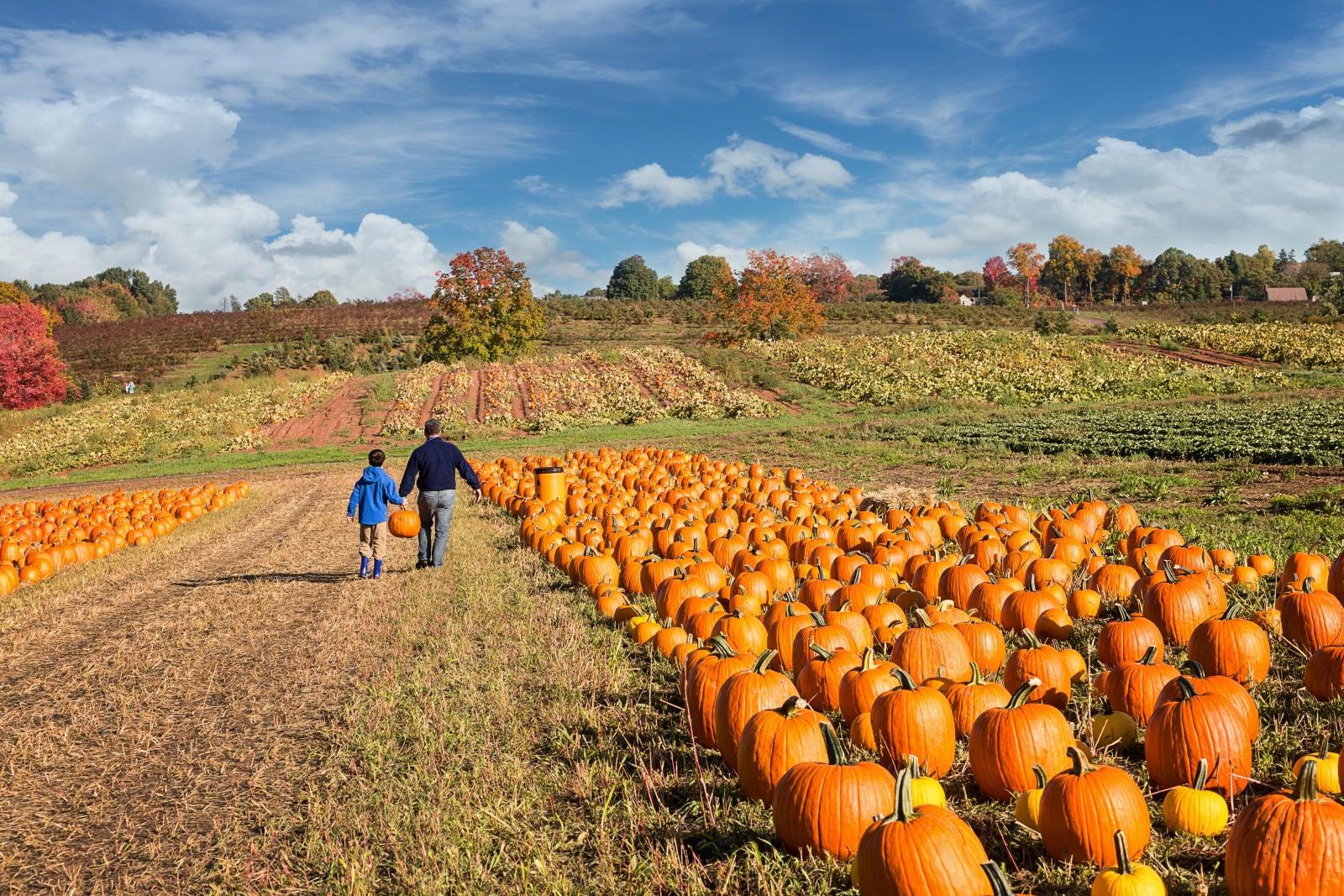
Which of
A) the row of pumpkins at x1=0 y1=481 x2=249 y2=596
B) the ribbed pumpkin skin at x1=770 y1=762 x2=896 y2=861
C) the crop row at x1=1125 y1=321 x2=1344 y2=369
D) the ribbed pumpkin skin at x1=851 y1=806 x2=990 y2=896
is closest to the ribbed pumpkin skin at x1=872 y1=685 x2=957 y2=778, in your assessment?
the ribbed pumpkin skin at x1=770 y1=762 x2=896 y2=861

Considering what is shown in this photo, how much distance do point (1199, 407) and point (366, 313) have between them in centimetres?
7181

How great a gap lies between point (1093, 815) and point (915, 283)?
10579 centimetres

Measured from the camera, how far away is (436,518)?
395 inches

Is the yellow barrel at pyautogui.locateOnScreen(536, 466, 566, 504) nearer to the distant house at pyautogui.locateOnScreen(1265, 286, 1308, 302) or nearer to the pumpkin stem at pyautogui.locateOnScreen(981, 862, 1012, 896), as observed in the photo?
the pumpkin stem at pyautogui.locateOnScreen(981, 862, 1012, 896)

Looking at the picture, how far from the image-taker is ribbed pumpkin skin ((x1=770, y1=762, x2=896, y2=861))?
3.09m

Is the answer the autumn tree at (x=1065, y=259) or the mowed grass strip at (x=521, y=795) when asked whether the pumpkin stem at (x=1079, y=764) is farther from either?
the autumn tree at (x=1065, y=259)

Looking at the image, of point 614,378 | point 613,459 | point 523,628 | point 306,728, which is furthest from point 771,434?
point 306,728

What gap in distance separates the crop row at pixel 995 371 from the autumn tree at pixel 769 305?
647 centimetres

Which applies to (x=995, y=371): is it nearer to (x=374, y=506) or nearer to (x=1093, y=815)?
(x=374, y=506)

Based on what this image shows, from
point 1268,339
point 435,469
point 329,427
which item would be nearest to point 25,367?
point 329,427

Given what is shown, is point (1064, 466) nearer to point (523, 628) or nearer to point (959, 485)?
point (959, 485)

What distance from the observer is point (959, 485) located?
13.2 m

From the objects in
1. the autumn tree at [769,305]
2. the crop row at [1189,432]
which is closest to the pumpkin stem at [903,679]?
the crop row at [1189,432]

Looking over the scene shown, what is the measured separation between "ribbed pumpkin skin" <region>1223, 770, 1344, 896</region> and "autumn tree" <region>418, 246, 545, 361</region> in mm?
44326
